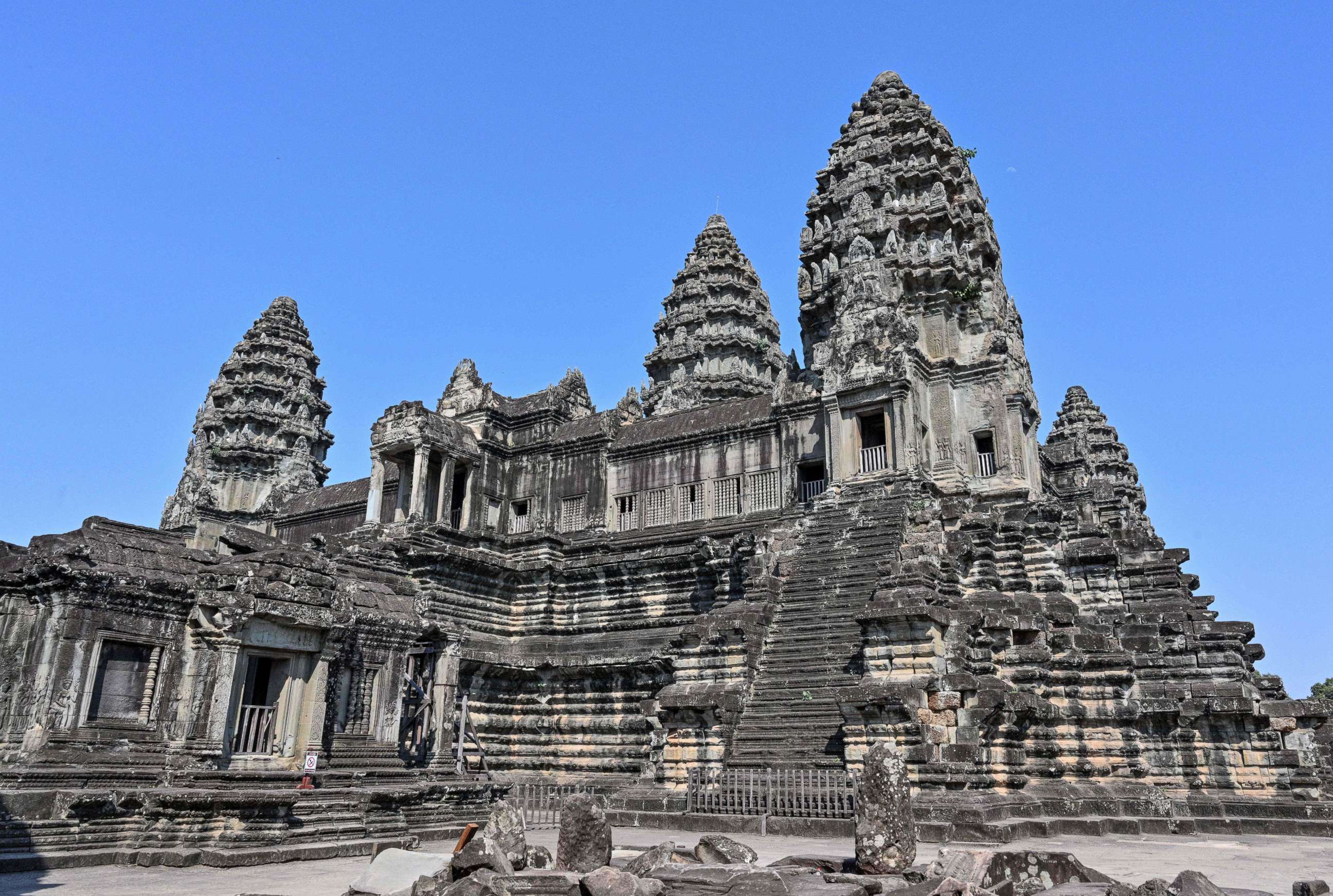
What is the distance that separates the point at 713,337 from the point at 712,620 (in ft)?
97.4

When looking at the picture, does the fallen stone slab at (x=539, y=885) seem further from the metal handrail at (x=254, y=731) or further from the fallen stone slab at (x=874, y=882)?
the metal handrail at (x=254, y=731)

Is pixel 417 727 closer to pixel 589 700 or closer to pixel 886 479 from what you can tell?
pixel 589 700

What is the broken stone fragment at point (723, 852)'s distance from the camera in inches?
414

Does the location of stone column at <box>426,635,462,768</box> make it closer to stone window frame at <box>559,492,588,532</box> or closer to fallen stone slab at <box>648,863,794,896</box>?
stone window frame at <box>559,492,588,532</box>

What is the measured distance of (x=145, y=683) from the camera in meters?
15.5

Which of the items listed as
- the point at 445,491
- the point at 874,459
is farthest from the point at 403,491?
the point at 874,459

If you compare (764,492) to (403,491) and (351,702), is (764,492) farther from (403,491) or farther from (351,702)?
(351,702)

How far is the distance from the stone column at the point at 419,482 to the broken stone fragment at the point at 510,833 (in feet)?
73.6

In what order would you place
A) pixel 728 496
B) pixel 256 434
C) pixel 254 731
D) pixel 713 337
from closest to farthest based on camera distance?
pixel 254 731
pixel 728 496
pixel 256 434
pixel 713 337

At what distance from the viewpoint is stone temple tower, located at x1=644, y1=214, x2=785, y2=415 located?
4997cm

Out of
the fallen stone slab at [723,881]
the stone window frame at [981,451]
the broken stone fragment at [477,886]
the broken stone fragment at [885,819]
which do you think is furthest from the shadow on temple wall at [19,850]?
the stone window frame at [981,451]

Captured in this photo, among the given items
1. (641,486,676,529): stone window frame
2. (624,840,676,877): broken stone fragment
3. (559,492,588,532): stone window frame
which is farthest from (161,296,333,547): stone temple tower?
(624,840,676,877): broken stone fragment

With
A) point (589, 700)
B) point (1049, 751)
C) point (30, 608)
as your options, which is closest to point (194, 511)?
point (589, 700)

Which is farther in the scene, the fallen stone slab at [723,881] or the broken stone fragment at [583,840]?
the broken stone fragment at [583,840]
